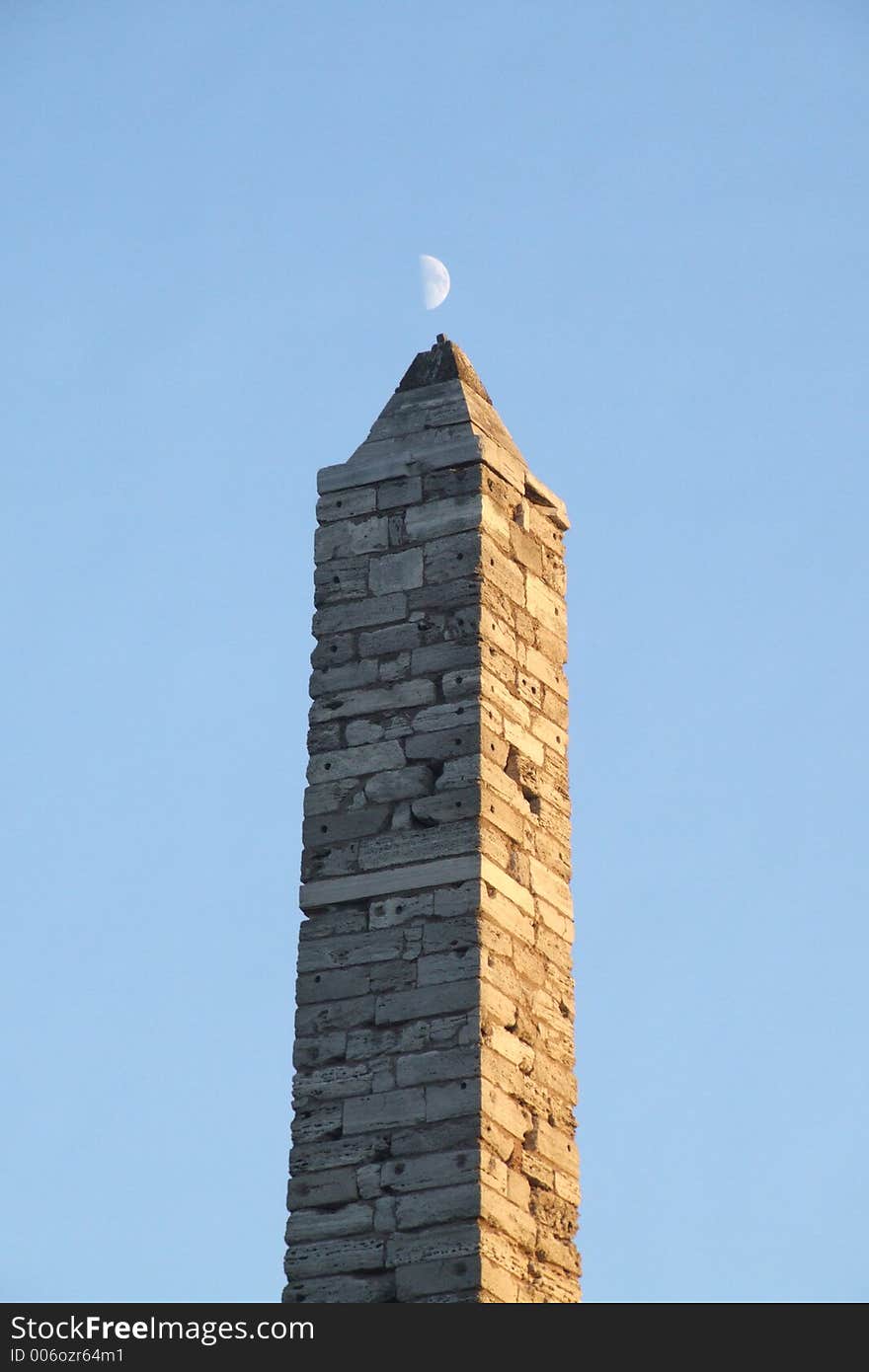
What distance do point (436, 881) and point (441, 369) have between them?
3.16 meters

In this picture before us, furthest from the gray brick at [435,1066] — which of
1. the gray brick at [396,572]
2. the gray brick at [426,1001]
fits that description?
the gray brick at [396,572]

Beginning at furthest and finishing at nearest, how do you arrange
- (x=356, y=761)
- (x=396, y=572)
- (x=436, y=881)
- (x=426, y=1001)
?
(x=396, y=572)
(x=356, y=761)
(x=436, y=881)
(x=426, y=1001)

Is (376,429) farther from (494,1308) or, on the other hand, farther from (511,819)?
(494,1308)

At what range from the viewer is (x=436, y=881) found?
1538 cm

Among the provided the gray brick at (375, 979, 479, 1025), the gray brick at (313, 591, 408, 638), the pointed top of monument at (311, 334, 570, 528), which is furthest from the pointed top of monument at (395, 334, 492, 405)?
the gray brick at (375, 979, 479, 1025)

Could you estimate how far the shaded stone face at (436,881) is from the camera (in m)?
14.8

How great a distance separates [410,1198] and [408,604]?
3.15 metres

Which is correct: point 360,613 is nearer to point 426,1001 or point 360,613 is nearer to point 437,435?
point 437,435

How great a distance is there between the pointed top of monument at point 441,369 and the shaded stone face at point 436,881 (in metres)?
0.02

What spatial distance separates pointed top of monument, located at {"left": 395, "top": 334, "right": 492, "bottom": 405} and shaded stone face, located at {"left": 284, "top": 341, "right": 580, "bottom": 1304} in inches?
0.7

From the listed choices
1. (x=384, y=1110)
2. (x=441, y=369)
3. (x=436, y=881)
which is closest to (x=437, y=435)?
(x=441, y=369)

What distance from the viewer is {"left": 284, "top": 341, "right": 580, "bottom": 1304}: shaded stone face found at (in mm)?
14781

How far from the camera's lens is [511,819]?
15797 millimetres

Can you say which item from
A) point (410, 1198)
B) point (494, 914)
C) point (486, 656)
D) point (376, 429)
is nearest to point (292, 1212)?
point (410, 1198)
